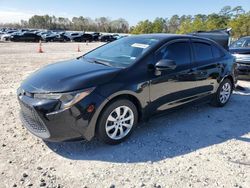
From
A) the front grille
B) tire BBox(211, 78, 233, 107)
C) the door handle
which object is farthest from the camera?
tire BBox(211, 78, 233, 107)

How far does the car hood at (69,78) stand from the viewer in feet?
12.5

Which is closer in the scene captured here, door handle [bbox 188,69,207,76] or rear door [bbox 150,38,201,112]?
rear door [bbox 150,38,201,112]

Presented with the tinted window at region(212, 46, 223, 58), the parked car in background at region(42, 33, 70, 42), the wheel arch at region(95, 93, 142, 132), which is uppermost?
the tinted window at region(212, 46, 223, 58)

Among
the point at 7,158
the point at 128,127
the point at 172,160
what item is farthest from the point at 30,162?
the point at 172,160

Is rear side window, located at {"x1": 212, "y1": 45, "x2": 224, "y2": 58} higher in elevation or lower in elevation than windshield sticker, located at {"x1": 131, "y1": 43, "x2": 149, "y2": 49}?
lower

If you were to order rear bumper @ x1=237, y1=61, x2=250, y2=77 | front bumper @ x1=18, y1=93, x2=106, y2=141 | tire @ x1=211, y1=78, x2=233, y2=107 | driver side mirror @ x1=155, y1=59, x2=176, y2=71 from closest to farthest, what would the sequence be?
front bumper @ x1=18, y1=93, x2=106, y2=141
driver side mirror @ x1=155, y1=59, x2=176, y2=71
tire @ x1=211, y1=78, x2=233, y2=107
rear bumper @ x1=237, y1=61, x2=250, y2=77

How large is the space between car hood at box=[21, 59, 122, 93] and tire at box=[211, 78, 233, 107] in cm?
287

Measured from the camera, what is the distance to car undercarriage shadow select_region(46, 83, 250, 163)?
13.0 ft

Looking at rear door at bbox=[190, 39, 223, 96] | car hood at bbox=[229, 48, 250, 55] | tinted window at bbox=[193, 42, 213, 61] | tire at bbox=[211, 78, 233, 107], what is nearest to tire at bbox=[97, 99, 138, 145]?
rear door at bbox=[190, 39, 223, 96]

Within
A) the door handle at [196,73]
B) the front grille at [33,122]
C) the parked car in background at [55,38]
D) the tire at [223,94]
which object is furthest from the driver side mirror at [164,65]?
the parked car in background at [55,38]

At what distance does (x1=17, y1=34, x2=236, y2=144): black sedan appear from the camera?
3.72 metres

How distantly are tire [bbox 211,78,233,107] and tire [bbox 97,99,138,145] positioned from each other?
8.39ft

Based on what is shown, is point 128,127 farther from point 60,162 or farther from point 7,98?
point 7,98

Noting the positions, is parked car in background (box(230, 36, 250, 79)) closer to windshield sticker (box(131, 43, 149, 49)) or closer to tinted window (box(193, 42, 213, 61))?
tinted window (box(193, 42, 213, 61))
